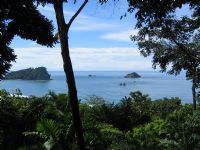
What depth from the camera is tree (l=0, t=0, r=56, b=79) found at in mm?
11812

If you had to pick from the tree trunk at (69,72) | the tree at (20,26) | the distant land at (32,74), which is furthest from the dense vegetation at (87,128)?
the distant land at (32,74)

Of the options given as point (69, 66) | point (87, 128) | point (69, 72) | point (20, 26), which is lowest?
point (87, 128)

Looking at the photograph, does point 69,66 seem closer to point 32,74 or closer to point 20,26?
point 20,26

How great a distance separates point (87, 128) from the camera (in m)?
12.4

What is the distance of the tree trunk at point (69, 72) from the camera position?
995cm

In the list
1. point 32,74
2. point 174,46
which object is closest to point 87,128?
point 174,46

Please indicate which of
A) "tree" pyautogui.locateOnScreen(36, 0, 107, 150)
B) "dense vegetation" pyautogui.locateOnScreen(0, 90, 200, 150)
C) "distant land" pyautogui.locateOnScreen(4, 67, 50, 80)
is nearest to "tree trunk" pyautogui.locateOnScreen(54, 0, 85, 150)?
"tree" pyautogui.locateOnScreen(36, 0, 107, 150)

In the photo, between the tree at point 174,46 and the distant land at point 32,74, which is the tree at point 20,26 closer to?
the tree at point 174,46

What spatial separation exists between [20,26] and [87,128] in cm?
319

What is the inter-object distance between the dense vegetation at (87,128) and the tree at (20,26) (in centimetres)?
192

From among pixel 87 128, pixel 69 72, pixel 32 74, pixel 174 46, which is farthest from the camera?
pixel 32 74

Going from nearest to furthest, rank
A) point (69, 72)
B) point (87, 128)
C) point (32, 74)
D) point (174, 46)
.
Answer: point (69, 72)
point (87, 128)
point (174, 46)
point (32, 74)

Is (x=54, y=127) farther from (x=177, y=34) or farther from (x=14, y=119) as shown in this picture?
(x=177, y=34)

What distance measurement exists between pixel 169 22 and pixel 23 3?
54.5 feet
